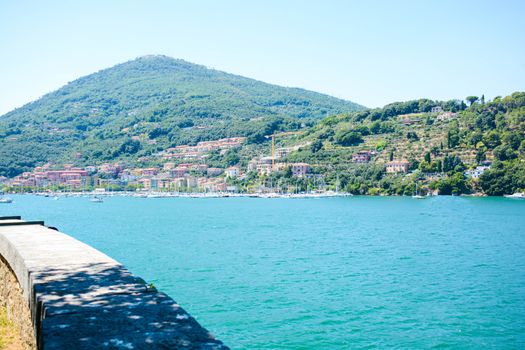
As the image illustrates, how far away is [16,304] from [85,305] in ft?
8.63

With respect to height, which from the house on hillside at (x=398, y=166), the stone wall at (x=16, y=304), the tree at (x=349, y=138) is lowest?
the stone wall at (x=16, y=304)

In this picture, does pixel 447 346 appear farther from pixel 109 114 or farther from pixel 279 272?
pixel 109 114

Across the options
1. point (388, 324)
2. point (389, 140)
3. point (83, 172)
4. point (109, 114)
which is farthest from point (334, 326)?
point (109, 114)

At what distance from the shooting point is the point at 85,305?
3727 mm

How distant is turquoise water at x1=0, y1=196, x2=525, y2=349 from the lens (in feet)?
38.6

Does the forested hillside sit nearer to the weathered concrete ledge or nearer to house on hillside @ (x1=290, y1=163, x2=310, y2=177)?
house on hillside @ (x1=290, y1=163, x2=310, y2=177)

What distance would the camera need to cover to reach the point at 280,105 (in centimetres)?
19238

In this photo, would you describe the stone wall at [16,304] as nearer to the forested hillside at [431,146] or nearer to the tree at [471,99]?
the forested hillside at [431,146]

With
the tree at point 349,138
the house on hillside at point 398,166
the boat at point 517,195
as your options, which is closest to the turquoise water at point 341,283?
the boat at point 517,195

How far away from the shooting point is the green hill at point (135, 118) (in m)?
135

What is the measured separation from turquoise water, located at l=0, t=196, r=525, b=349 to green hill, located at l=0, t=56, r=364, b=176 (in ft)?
337

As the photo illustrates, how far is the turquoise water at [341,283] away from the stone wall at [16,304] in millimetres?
5514

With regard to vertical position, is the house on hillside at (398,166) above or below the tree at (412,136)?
below

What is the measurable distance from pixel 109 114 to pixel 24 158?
47416mm
